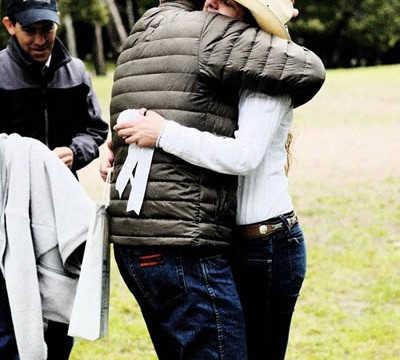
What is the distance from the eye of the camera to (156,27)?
2.56 metres

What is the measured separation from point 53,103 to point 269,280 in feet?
5.15

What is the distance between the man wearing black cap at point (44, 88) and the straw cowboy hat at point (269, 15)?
1426 millimetres

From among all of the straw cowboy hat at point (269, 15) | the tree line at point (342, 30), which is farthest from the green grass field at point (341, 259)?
the tree line at point (342, 30)

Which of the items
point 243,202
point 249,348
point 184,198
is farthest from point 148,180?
point 249,348

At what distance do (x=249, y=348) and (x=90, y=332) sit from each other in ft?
1.78

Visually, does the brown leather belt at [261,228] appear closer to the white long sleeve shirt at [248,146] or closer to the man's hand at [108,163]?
the white long sleeve shirt at [248,146]

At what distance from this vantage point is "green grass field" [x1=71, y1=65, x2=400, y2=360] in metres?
4.84

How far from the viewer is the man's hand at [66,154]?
3686 mm

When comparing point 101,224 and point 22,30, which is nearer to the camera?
point 101,224

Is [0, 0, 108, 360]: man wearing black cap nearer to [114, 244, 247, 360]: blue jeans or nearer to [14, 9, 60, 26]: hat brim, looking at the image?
[14, 9, 60, 26]: hat brim

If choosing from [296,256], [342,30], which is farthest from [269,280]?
[342,30]

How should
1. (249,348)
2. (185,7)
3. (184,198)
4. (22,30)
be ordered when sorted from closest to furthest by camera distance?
(184,198)
(185,7)
(249,348)
(22,30)

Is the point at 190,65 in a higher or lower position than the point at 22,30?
higher

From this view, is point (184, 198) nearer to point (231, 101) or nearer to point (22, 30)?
point (231, 101)
